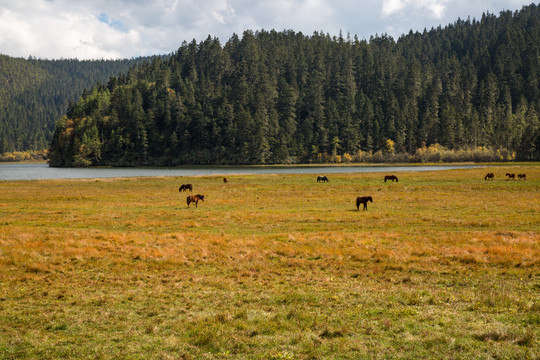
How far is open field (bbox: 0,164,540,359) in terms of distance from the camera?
28.7 feet

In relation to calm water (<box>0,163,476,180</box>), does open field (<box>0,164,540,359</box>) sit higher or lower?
lower

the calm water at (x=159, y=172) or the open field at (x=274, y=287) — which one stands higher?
the calm water at (x=159, y=172)

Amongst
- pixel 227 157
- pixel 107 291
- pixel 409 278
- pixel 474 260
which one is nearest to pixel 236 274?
pixel 107 291

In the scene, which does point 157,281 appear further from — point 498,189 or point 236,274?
point 498,189

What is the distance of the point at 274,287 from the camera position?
13.6 m

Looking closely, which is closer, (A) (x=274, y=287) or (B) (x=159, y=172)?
(A) (x=274, y=287)

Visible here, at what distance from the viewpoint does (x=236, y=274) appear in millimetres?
15352

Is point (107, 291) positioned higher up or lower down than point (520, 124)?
lower down

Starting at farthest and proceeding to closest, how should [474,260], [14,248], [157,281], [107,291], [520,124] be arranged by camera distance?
[520,124]
[14,248]
[474,260]
[157,281]
[107,291]

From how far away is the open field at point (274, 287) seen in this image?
8.76 m

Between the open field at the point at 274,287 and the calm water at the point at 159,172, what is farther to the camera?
the calm water at the point at 159,172

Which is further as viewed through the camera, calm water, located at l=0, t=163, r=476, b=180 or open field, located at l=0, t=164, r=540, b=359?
calm water, located at l=0, t=163, r=476, b=180

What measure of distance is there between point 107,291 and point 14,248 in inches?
355

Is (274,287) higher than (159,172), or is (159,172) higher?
(159,172)
